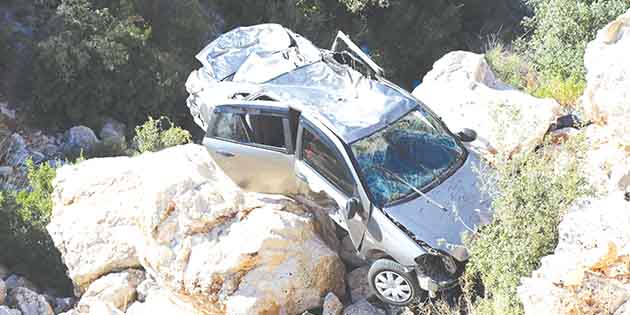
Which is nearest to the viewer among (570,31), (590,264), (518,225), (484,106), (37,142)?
(590,264)

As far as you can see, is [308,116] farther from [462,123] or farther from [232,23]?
[232,23]

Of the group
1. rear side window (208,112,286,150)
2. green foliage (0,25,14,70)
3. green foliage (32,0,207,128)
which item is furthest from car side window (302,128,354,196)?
green foliage (0,25,14,70)

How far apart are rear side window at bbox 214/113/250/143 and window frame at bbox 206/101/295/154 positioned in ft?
0.05

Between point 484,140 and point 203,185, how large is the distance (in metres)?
3.28

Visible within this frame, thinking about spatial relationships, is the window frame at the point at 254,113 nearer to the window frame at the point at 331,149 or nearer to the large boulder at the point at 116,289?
the window frame at the point at 331,149

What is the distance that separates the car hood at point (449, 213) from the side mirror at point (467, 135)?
688mm

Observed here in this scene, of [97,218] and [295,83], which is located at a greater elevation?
[295,83]

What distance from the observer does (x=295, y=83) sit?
7812 mm

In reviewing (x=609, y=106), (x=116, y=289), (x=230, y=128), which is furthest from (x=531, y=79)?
(x=116, y=289)

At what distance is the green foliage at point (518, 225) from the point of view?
5.74 metres

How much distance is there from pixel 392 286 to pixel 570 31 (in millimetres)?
6799

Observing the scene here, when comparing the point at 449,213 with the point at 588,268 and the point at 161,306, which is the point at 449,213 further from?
the point at 161,306

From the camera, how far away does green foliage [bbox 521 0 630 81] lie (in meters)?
11.1

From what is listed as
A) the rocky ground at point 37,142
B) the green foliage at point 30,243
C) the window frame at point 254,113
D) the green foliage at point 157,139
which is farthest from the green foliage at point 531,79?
the green foliage at point 30,243
